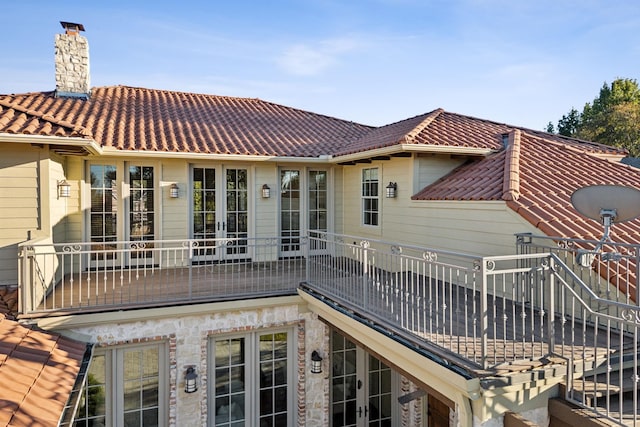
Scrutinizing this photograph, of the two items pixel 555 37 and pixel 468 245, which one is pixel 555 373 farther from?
pixel 555 37

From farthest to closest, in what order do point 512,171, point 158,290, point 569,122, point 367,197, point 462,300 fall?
point 569,122
point 367,197
point 158,290
point 512,171
point 462,300

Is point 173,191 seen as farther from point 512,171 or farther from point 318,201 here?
point 512,171

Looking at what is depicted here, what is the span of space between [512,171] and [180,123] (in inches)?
324

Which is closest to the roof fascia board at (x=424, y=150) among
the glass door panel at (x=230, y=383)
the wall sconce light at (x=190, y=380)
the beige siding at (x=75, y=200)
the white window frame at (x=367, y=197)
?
the white window frame at (x=367, y=197)

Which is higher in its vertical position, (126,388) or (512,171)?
(512,171)

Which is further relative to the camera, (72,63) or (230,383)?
(72,63)

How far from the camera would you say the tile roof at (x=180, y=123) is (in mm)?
8650

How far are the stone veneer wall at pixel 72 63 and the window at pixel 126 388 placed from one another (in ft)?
25.5

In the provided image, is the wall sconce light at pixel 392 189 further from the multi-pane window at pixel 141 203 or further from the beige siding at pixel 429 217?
the multi-pane window at pixel 141 203

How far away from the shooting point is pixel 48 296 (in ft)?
22.7

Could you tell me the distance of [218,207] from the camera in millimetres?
9891

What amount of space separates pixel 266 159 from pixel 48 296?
514 cm

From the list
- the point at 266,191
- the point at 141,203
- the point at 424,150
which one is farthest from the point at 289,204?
the point at 424,150

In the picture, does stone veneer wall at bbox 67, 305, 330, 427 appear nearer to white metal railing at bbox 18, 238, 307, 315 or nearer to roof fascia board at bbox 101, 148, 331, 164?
white metal railing at bbox 18, 238, 307, 315
